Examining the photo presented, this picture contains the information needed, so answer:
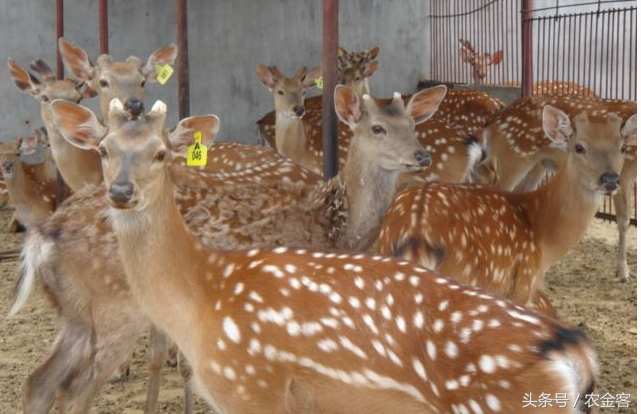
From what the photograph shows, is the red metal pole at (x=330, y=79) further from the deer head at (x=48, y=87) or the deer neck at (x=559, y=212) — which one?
the deer head at (x=48, y=87)

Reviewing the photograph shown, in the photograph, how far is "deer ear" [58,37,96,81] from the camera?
19.8 ft

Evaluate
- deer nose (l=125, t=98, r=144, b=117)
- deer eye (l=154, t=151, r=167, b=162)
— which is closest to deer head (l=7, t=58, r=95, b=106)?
deer nose (l=125, t=98, r=144, b=117)

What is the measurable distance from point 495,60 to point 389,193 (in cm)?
628

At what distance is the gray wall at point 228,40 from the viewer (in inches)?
358

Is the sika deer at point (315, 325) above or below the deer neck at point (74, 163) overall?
below

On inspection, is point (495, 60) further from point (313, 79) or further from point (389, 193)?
point (389, 193)

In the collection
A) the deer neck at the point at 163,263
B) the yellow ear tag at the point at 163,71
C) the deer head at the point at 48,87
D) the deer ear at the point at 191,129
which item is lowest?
the deer neck at the point at 163,263

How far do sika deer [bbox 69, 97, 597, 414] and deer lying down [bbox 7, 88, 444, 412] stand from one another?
489 mm

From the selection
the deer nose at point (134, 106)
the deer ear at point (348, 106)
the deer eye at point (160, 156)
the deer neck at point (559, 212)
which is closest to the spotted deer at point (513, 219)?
the deer neck at point (559, 212)

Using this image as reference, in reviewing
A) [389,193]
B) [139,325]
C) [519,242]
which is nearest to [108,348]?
[139,325]

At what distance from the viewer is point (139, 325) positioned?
145 inches

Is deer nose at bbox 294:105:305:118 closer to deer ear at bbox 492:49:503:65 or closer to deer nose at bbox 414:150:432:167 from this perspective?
deer nose at bbox 414:150:432:167

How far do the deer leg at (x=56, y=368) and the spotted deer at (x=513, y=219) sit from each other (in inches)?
51.9

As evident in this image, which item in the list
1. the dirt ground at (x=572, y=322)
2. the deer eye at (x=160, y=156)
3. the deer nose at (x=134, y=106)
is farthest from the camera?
the deer nose at (x=134, y=106)
